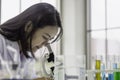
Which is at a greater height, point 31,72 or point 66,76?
point 31,72

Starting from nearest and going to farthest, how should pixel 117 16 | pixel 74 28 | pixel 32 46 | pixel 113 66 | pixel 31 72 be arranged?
pixel 31 72 → pixel 32 46 → pixel 113 66 → pixel 117 16 → pixel 74 28

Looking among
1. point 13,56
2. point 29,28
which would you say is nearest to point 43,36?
point 29,28

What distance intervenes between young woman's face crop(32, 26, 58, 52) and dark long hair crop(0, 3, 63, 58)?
0.02 m

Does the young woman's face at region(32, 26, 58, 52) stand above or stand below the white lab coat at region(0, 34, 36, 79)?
above

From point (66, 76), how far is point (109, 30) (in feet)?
6.07

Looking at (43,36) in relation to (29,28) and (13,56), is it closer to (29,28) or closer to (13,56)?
(29,28)

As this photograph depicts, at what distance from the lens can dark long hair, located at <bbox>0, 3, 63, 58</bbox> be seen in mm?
1142

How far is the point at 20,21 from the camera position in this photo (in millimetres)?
1150

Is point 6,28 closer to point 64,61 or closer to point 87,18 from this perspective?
point 64,61

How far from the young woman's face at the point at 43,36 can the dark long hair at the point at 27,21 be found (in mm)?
20

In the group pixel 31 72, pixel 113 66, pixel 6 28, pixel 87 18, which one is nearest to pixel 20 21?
pixel 6 28

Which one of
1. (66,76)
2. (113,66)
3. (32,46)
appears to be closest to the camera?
(32,46)

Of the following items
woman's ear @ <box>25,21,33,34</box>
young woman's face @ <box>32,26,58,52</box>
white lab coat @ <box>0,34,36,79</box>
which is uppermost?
woman's ear @ <box>25,21,33,34</box>

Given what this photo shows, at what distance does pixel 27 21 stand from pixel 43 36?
0.36 ft
